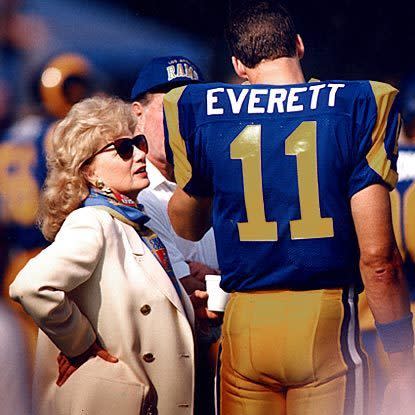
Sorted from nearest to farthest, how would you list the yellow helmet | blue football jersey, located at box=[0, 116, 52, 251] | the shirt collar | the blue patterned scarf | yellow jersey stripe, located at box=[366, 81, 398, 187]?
1. yellow jersey stripe, located at box=[366, 81, 398, 187]
2. the blue patterned scarf
3. the shirt collar
4. blue football jersey, located at box=[0, 116, 52, 251]
5. the yellow helmet

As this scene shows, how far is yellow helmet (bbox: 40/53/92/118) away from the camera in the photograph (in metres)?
4.79

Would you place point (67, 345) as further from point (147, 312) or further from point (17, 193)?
point (17, 193)

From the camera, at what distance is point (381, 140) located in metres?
2.66

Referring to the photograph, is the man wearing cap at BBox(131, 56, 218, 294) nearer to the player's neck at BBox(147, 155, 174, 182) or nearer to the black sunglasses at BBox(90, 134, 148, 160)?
the player's neck at BBox(147, 155, 174, 182)

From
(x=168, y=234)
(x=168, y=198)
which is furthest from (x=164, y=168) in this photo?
(x=168, y=234)

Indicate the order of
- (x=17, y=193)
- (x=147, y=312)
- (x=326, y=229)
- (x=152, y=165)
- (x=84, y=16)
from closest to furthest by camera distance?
(x=326, y=229) → (x=147, y=312) → (x=152, y=165) → (x=17, y=193) → (x=84, y=16)

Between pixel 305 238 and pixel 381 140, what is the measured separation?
0.31 m

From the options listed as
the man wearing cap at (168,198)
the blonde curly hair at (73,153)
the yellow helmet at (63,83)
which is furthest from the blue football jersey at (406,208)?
the blonde curly hair at (73,153)

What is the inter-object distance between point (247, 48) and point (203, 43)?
2.49m

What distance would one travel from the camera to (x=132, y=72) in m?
5.21

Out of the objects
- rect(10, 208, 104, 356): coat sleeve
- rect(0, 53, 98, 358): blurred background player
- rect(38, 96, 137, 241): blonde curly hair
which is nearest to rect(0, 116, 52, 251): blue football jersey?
rect(0, 53, 98, 358): blurred background player

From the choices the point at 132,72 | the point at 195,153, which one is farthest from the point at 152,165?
the point at 132,72

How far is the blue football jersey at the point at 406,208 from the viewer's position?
424cm

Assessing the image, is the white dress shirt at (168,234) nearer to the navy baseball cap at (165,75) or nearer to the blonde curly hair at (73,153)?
the navy baseball cap at (165,75)
